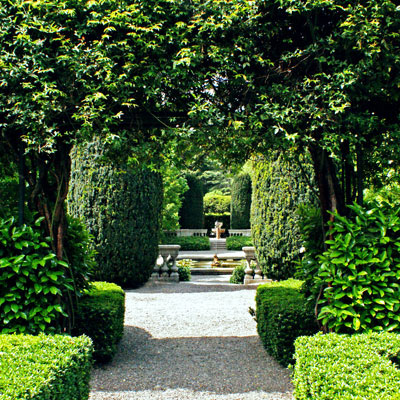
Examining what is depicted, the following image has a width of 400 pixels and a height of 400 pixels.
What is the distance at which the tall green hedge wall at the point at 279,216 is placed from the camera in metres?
7.98

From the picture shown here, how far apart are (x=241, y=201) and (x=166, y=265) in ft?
44.3

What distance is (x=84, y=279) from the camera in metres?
4.58

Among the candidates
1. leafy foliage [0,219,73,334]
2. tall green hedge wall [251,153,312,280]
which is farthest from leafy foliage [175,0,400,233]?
tall green hedge wall [251,153,312,280]

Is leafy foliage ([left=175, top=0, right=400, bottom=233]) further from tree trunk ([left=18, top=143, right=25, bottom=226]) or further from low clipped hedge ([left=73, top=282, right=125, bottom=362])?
low clipped hedge ([left=73, top=282, right=125, bottom=362])

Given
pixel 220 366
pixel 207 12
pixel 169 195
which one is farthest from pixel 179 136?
pixel 169 195

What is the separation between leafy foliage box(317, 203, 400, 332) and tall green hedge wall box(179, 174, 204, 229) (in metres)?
19.8

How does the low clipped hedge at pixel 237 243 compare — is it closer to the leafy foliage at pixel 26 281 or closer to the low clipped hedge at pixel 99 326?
the low clipped hedge at pixel 99 326

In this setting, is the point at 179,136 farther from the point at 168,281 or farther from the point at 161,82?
the point at 168,281

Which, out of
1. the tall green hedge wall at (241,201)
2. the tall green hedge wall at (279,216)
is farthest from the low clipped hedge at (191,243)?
the tall green hedge wall at (279,216)

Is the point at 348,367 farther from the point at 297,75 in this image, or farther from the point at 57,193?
the point at 57,193

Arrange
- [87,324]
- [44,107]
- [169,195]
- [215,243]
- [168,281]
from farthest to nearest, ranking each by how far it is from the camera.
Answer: [215,243], [169,195], [168,281], [87,324], [44,107]

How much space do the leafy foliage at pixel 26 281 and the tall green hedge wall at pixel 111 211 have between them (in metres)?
4.43

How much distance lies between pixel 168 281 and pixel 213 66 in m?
7.17

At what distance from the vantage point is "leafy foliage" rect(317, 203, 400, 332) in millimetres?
3344
